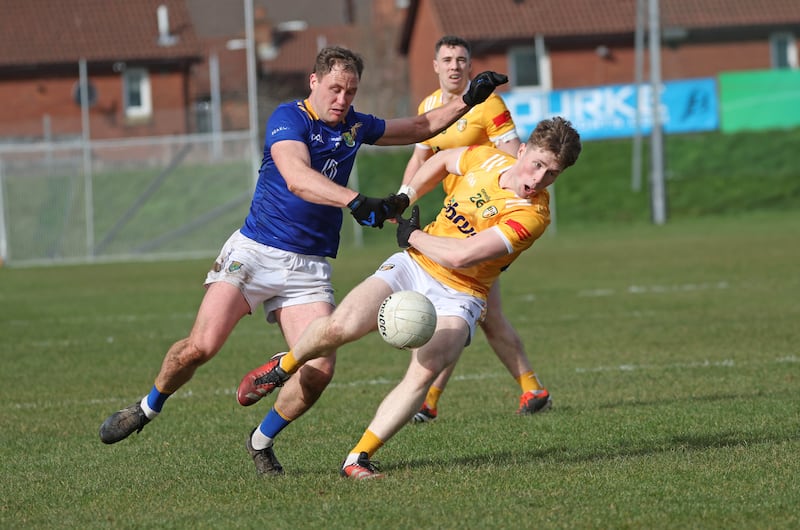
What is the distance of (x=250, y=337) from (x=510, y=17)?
34.1m

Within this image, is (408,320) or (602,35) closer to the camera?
(408,320)

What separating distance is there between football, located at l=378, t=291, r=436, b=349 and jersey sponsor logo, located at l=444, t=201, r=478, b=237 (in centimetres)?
61

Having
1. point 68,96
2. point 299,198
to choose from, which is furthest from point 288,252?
point 68,96

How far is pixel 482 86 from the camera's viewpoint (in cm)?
723

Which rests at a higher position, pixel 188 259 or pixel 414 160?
pixel 414 160

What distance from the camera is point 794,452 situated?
22.4 feet

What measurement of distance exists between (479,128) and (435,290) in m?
2.72

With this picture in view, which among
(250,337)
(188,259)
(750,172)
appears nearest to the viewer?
(250,337)

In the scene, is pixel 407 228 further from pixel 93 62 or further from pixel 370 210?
pixel 93 62

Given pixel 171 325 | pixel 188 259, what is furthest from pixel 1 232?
pixel 171 325

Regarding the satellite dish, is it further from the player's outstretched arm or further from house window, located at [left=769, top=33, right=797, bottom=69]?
the player's outstretched arm

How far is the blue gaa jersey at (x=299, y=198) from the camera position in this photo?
6.97 m

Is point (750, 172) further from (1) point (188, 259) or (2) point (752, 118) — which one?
(1) point (188, 259)

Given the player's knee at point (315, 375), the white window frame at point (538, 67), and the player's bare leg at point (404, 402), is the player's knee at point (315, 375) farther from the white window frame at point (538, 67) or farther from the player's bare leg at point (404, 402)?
the white window frame at point (538, 67)
